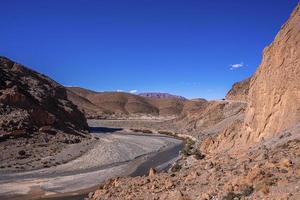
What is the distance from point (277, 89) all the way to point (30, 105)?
131 ft

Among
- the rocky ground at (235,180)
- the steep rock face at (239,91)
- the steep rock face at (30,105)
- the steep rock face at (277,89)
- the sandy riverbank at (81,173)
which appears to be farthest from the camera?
the steep rock face at (239,91)

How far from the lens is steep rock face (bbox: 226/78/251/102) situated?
85.4m

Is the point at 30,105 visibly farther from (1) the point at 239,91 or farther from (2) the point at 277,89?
(1) the point at 239,91

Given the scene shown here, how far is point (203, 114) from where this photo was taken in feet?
290

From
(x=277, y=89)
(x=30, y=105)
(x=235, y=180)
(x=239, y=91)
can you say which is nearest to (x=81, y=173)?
(x=277, y=89)

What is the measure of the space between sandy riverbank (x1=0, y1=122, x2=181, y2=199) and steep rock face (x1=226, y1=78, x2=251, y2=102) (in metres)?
29.2

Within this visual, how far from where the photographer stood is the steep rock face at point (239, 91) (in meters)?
85.4

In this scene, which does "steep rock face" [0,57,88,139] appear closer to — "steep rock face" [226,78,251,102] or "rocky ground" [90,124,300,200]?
"steep rock face" [226,78,251,102]

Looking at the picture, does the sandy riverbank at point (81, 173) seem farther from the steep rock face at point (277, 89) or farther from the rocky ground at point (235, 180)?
the steep rock face at point (277, 89)

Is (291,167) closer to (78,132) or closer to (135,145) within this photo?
(135,145)

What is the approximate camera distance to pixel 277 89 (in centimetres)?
2962

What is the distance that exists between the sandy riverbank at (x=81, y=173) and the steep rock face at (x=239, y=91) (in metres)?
29.2

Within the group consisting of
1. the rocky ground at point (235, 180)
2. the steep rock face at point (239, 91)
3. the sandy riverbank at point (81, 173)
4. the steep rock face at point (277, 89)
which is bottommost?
the sandy riverbank at point (81, 173)

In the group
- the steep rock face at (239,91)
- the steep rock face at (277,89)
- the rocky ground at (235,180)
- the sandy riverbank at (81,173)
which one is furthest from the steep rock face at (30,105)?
the rocky ground at (235,180)
